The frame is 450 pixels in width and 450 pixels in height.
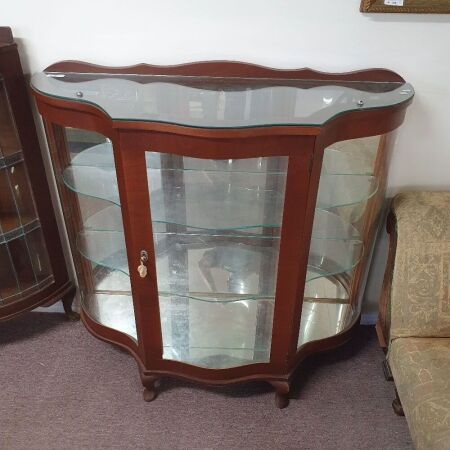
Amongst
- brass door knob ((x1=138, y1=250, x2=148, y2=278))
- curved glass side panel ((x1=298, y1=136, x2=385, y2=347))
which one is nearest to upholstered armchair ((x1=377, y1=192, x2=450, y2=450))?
curved glass side panel ((x1=298, y1=136, x2=385, y2=347))

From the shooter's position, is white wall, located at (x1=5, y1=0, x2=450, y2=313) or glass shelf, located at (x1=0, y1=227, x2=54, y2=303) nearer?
white wall, located at (x1=5, y1=0, x2=450, y2=313)

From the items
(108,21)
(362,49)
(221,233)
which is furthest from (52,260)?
(362,49)

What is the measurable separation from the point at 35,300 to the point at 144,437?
0.62 m

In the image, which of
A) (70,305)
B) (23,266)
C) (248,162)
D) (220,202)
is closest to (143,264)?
(220,202)

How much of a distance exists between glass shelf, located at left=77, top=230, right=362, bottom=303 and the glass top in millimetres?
422

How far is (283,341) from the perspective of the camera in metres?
1.37

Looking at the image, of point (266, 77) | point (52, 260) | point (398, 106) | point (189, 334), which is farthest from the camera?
point (52, 260)

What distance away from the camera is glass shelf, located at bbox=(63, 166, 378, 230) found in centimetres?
128

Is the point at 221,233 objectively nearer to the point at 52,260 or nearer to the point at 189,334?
the point at 189,334

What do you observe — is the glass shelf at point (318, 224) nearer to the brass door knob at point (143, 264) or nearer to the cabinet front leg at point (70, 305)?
the brass door knob at point (143, 264)

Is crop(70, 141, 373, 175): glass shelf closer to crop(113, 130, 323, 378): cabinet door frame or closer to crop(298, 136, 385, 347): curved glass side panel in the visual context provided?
crop(298, 136, 385, 347): curved glass side panel

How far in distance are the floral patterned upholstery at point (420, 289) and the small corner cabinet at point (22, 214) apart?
3.83ft

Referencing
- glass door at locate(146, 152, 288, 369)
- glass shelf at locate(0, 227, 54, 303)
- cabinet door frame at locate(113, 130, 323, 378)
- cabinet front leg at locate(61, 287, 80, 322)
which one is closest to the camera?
cabinet door frame at locate(113, 130, 323, 378)

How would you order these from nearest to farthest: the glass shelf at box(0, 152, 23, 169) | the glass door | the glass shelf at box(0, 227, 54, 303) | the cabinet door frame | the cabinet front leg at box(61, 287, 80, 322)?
the cabinet door frame < the glass door < the glass shelf at box(0, 152, 23, 169) < the glass shelf at box(0, 227, 54, 303) < the cabinet front leg at box(61, 287, 80, 322)
